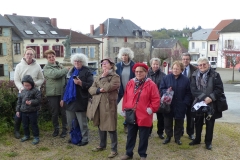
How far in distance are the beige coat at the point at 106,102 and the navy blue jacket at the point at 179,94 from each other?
108 centimetres

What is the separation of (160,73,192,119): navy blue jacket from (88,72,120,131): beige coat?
3.54 ft

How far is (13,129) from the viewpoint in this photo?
575cm

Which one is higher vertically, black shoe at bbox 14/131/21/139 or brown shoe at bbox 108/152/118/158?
black shoe at bbox 14/131/21/139

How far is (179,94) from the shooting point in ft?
16.7

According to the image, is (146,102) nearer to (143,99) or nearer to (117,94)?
(143,99)

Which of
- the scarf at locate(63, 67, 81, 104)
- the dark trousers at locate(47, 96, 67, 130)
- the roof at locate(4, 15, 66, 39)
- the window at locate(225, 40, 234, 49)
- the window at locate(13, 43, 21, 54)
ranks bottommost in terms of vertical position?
the dark trousers at locate(47, 96, 67, 130)

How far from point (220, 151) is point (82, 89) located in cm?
294

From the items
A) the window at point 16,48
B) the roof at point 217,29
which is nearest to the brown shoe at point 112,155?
the window at point 16,48

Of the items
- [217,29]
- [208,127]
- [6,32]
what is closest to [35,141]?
[208,127]

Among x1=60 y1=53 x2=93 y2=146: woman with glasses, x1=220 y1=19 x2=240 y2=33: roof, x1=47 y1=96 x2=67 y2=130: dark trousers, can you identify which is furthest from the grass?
x1=220 y1=19 x2=240 y2=33: roof

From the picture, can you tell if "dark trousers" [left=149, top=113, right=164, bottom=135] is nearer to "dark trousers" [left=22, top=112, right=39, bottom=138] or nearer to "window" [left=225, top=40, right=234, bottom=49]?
"dark trousers" [left=22, top=112, right=39, bottom=138]

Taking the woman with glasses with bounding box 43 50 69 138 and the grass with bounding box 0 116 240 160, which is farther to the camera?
the woman with glasses with bounding box 43 50 69 138

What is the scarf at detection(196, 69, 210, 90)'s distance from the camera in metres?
4.95

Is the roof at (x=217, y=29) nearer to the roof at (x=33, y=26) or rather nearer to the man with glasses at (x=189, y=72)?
the roof at (x=33, y=26)
